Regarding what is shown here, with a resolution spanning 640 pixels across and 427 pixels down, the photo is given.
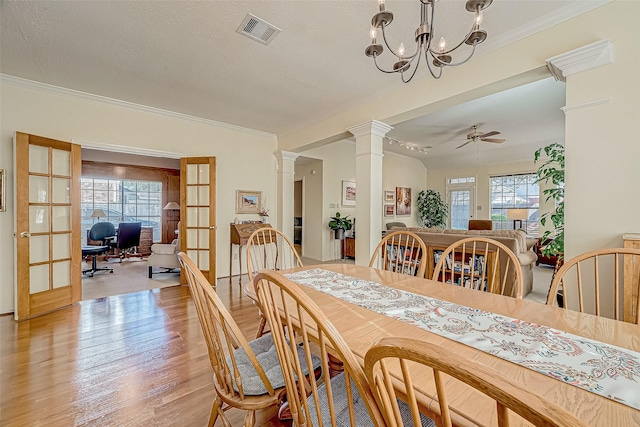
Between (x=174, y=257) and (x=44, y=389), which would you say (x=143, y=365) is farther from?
(x=174, y=257)

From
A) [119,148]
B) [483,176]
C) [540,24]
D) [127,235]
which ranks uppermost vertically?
[540,24]

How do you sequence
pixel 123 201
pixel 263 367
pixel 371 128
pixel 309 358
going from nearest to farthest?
1. pixel 309 358
2. pixel 263 367
3. pixel 371 128
4. pixel 123 201

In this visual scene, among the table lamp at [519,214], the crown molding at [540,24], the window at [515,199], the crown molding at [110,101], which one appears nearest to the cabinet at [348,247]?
the crown molding at [110,101]

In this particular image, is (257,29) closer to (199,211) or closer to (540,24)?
(540,24)

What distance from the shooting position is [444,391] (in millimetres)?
440

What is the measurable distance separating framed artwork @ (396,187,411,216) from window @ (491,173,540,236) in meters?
2.16

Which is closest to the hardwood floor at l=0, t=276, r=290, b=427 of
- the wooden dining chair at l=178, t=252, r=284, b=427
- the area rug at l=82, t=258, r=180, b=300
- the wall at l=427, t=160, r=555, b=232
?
the wooden dining chair at l=178, t=252, r=284, b=427

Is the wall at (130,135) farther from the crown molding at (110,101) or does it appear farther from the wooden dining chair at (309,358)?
the wooden dining chair at (309,358)

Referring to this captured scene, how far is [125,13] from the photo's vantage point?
201cm

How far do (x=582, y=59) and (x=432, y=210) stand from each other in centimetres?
625

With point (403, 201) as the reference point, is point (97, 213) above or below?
below

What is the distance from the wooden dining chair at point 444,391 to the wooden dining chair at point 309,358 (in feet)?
0.22

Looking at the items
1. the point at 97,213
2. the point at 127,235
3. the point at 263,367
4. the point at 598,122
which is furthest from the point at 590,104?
the point at 97,213

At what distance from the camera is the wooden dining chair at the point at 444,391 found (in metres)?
0.31
